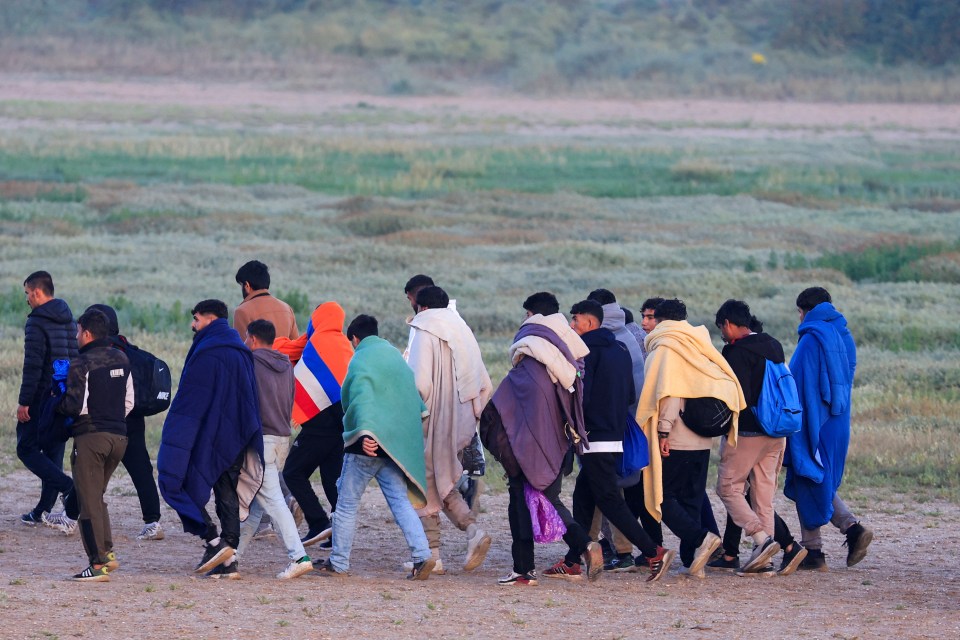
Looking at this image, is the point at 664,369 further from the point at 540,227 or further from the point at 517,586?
the point at 540,227

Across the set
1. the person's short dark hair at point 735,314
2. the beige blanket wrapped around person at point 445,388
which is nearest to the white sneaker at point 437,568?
the beige blanket wrapped around person at point 445,388

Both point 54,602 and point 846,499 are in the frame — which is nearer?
point 54,602

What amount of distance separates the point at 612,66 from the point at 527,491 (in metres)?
69.2

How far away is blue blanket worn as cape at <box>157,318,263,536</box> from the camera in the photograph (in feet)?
23.7

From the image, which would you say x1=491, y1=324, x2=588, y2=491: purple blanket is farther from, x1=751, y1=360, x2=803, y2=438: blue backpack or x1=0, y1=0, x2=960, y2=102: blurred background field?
x1=0, y1=0, x2=960, y2=102: blurred background field

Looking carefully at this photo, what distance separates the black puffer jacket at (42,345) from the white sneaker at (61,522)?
803mm

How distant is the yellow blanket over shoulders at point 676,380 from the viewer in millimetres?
7617

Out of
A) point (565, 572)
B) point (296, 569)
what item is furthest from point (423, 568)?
point (565, 572)

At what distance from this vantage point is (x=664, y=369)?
301 inches

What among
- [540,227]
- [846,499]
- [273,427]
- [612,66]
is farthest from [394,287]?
[612,66]

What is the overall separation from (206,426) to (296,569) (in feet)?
2.86

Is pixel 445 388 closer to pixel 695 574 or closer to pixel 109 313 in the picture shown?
pixel 695 574

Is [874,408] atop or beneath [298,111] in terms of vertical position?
beneath

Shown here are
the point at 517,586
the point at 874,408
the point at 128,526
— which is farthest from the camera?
the point at 874,408
